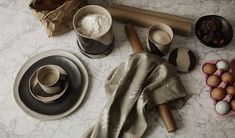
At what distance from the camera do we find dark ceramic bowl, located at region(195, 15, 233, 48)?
101 centimetres

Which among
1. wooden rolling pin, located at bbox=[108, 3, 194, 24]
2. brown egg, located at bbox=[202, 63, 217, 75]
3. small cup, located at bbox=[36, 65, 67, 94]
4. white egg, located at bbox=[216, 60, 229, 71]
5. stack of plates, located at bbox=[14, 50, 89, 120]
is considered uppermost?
wooden rolling pin, located at bbox=[108, 3, 194, 24]

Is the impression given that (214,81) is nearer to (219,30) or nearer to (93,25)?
(219,30)

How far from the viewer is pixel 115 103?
3.06 feet

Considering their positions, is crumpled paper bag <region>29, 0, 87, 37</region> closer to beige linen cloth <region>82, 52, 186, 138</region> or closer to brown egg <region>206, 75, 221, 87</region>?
beige linen cloth <region>82, 52, 186, 138</region>

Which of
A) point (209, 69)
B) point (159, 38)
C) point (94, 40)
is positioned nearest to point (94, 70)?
point (94, 40)

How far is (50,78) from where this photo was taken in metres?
0.96

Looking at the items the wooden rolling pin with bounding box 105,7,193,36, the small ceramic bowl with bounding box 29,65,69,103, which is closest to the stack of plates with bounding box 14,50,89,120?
the small ceramic bowl with bounding box 29,65,69,103

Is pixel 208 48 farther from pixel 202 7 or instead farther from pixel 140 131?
pixel 140 131

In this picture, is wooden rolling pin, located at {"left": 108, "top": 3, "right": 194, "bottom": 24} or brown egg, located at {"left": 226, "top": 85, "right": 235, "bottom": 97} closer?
brown egg, located at {"left": 226, "top": 85, "right": 235, "bottom": 97}

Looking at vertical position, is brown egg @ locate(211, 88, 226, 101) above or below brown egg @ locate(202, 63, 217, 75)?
below

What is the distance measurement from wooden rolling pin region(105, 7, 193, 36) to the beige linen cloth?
4.6 inches

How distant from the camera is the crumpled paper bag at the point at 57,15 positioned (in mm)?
992

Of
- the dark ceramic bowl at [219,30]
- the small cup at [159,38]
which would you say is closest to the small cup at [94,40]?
the small cup at [159,38]

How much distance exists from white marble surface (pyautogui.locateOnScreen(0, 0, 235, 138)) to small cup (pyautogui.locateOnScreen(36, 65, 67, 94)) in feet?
0.28
